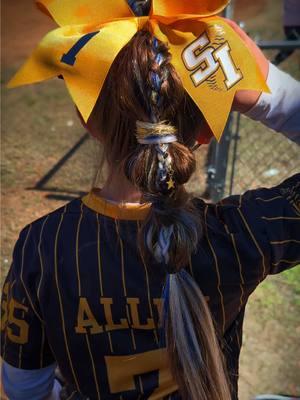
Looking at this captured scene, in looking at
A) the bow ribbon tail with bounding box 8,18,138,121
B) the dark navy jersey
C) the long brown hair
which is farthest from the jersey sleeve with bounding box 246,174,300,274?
the bow ribbon tail with bounding box 8,18,138,121

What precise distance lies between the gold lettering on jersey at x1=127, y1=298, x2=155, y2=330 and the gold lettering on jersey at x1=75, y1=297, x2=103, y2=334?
0.07m

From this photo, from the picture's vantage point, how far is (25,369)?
4.00 feet

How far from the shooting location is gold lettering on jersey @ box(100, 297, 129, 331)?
1.06 metres

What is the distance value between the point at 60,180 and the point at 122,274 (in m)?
2.51

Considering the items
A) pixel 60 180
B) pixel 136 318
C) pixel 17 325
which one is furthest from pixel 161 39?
pixel 60 180

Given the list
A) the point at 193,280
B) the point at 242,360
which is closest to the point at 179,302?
Result: the point at 193,280

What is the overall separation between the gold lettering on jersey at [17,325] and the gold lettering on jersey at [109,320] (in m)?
0.17

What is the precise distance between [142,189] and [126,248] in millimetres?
155

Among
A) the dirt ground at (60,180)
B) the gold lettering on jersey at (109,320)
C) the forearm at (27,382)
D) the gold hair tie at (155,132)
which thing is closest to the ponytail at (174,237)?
the gold hair tie at (155,132)

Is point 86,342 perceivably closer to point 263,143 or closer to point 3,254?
point 3,254

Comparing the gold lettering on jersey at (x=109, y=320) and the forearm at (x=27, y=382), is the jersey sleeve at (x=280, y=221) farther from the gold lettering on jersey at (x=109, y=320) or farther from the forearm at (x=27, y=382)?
the forearm at (x=27, y=382)

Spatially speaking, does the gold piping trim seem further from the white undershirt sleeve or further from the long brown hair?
the white undershirt sleeve

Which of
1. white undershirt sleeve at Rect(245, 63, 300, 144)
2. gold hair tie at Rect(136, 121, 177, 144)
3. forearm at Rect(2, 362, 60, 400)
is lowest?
forearm at Rect(2, 362, 60, 400)

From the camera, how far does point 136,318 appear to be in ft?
3.50
